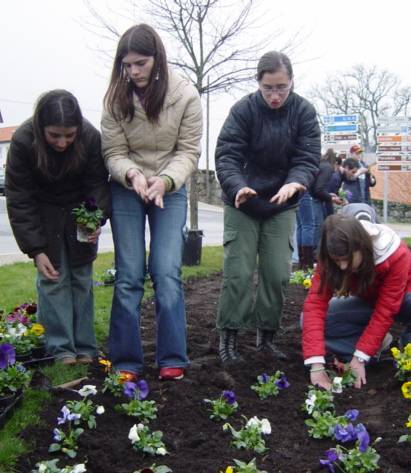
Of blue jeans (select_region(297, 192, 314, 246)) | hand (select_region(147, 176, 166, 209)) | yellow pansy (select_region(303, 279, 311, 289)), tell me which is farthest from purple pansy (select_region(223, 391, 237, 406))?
blue jeans (select_region(297, 192, 314, 246))

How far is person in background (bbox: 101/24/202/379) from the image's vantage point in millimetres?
3598

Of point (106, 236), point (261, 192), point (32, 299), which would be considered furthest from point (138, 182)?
point (106, 236)

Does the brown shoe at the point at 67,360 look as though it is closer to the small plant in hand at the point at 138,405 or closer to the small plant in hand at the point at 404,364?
the small plant in hand at the point at 138,405

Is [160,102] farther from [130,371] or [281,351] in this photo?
[281,351]

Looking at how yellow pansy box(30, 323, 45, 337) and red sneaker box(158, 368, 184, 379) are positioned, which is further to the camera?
yellow pansy box(30, 323, 45, 337)

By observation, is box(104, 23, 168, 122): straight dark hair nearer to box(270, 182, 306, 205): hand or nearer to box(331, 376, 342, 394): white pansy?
box(270, 182, 306, 205): hand

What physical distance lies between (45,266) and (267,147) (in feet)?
4.89

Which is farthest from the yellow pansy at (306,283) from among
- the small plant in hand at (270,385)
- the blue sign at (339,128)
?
the blue sign at (339,128)

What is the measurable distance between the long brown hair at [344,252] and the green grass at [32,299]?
1469 mm

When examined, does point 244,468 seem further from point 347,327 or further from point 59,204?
point 59,204

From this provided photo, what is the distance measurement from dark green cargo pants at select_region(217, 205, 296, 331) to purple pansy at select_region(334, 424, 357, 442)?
1.35 m

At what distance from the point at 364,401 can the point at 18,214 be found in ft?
6.92

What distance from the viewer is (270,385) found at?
3402 mm

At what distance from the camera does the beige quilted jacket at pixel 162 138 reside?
3.66 m
